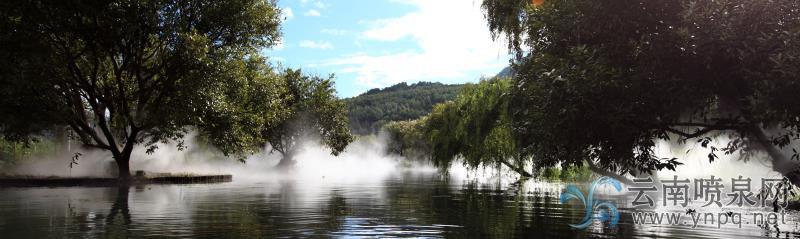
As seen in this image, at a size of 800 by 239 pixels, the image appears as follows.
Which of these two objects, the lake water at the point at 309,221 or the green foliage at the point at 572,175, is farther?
the green foliage at the point at 572,175

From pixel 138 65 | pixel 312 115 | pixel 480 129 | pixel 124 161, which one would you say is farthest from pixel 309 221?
pixel 312 115

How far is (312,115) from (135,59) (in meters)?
37.2

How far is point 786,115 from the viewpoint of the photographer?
1148cm

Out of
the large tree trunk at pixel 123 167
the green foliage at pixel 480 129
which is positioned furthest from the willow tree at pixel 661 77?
the large tree trunk at pixel 123 167

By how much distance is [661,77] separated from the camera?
12.9 m

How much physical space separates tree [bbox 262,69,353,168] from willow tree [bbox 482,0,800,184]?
5580 cm

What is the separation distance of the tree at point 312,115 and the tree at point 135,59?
1239 inches

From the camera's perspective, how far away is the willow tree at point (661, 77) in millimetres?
11758

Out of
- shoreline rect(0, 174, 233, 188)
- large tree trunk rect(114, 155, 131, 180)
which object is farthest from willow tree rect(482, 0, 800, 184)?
large tree trunk rect(114, 155, 131, 180)

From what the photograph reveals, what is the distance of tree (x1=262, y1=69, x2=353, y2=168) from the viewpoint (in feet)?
229

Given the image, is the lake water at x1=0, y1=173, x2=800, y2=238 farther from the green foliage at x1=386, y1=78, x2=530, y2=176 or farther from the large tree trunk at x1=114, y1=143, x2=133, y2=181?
the green foliage at x1=386, y1=78, x2=530, y2=176

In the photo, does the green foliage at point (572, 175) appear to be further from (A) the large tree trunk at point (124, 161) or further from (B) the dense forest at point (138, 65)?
(A) the large tree trunk at point (124, 161)

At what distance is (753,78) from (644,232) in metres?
3.76

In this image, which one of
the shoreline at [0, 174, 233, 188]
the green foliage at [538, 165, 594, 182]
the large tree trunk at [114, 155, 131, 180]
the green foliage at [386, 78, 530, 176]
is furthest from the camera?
the green foliage at [538, 165, 594, 182]
